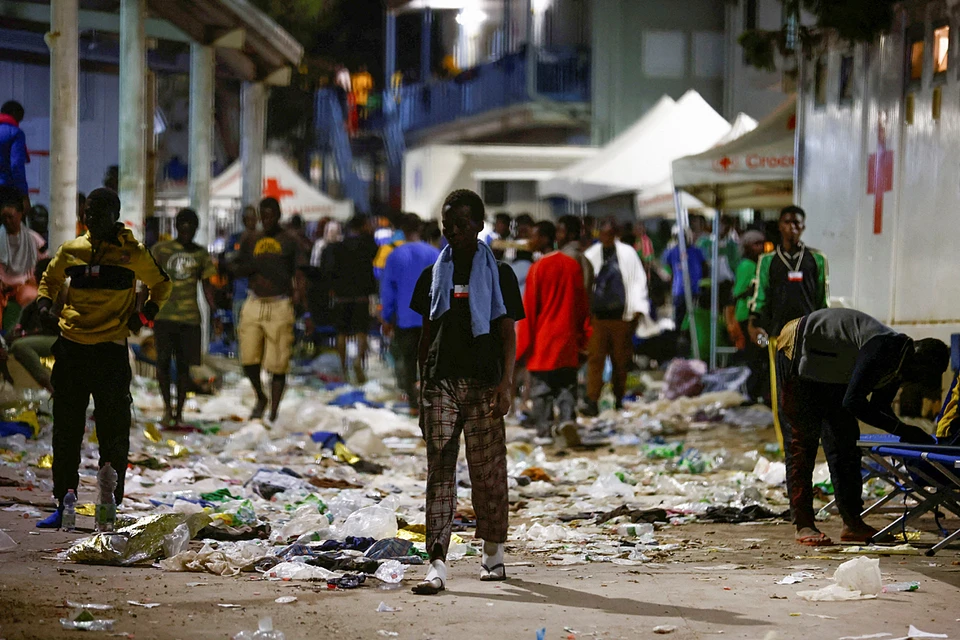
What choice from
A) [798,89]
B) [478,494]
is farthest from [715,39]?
[478,494]

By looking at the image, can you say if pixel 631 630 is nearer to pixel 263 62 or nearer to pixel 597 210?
pixel 263 62

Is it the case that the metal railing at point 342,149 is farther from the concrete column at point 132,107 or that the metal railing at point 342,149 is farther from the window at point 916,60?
the window at point 916,60

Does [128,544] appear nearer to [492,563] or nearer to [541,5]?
[492,563]

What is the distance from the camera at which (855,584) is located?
6.23 meters

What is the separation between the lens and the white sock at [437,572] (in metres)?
6.24

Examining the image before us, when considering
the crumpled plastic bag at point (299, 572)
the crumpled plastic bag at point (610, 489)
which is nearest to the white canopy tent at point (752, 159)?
the crumpled plastic bag at point (610, 489)

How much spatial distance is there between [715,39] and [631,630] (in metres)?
30.1

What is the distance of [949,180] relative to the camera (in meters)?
10.6

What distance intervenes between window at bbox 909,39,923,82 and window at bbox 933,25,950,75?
11.1 inches

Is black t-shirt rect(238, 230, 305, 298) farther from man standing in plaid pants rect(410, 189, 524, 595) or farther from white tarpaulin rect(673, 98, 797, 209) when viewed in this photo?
man standing in plaid pants rect(410, 189, 524, 595)

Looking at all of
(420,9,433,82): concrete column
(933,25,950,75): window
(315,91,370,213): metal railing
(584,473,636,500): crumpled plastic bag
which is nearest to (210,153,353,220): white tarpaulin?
(420,9,433,82): concrete column

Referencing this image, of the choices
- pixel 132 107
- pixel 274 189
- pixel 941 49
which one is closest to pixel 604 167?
pixel 132 107

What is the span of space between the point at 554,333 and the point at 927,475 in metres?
5.81

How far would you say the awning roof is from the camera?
16.5 m
